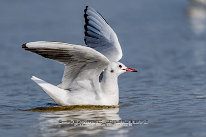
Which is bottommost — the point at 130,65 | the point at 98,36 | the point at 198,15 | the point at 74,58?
the point at 74,58

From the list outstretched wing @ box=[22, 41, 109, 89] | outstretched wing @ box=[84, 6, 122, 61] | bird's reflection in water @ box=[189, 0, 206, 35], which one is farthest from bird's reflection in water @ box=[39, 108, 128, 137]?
bird's reflection in water @ box=[189, 0, 206, 35]

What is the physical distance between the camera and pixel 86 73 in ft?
27.1

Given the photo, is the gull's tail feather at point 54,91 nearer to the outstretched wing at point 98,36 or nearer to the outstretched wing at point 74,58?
the outstretched wing at point 74,58

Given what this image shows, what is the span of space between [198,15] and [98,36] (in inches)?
646

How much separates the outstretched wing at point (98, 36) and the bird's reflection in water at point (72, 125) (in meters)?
1.46

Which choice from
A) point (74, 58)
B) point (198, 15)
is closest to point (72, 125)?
point (74, 58)

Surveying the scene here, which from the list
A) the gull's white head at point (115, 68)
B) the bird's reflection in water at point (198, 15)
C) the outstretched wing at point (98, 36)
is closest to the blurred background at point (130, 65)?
the bird's reflection in water at point (198, 15)

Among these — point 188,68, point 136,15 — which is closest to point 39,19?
point 136,15

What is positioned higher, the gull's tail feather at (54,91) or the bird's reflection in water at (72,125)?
the gull's tail feather at (54,91)

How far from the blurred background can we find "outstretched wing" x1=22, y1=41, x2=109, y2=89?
0.63 m

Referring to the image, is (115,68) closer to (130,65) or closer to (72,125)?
(72,125)

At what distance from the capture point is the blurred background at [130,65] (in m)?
7.14

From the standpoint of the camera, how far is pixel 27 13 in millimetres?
25672

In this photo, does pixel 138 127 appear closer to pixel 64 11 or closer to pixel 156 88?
pixel 156 88
